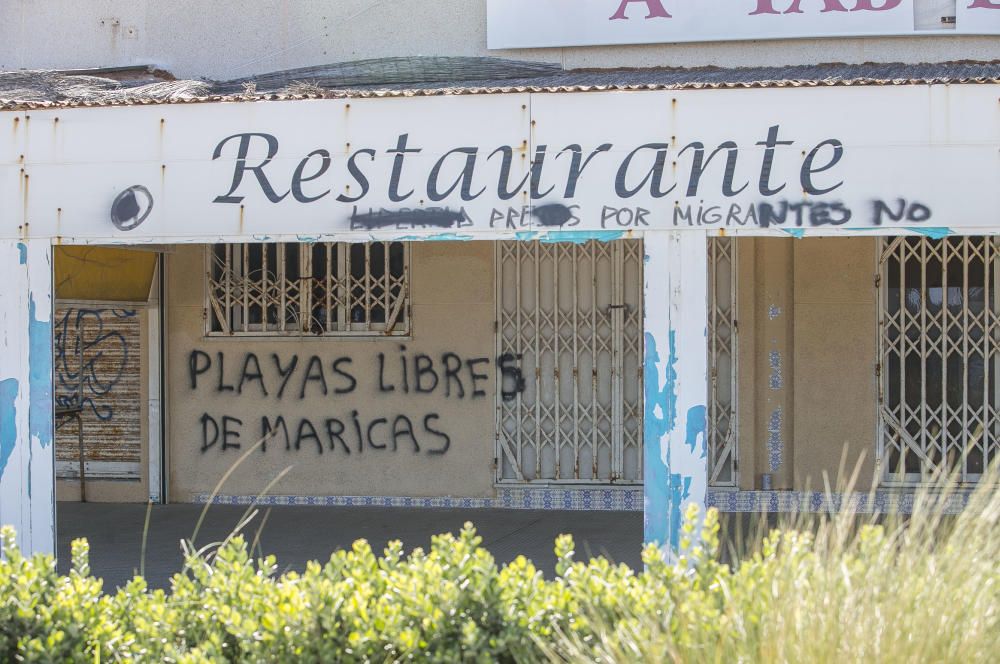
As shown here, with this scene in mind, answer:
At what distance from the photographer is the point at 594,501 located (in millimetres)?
10195

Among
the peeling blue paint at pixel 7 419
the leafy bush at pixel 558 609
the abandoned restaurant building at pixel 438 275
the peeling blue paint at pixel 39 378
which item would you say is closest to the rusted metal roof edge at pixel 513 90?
the abandoned restaurant building at pixel 438 275

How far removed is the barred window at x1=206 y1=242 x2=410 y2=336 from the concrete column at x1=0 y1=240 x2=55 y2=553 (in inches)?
136

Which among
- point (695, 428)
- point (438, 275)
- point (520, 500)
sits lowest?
point (520, 500)

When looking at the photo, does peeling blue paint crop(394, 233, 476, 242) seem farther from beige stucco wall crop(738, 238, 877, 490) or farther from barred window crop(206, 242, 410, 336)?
beige stucco wall crop(738, 238, 877, 490)

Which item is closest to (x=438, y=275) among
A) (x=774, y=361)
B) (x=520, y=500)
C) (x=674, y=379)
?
(x=520, y=500)

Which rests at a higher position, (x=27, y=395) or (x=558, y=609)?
(x=27, y=395)

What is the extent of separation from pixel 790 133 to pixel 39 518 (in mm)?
5045

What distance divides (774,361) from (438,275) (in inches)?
119

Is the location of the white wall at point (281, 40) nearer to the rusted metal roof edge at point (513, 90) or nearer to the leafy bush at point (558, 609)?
the rusted metal roof edge at point (513, 90)

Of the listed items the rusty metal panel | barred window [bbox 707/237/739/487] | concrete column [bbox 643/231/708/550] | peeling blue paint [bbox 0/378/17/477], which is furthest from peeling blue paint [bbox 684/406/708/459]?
the rusty metal panel

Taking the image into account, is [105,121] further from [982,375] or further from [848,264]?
[982,375]

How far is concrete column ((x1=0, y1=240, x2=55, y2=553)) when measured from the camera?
7.15 metres

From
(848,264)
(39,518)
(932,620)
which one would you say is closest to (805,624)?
(932,620)

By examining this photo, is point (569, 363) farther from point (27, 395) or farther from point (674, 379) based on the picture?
point (27, 395)
